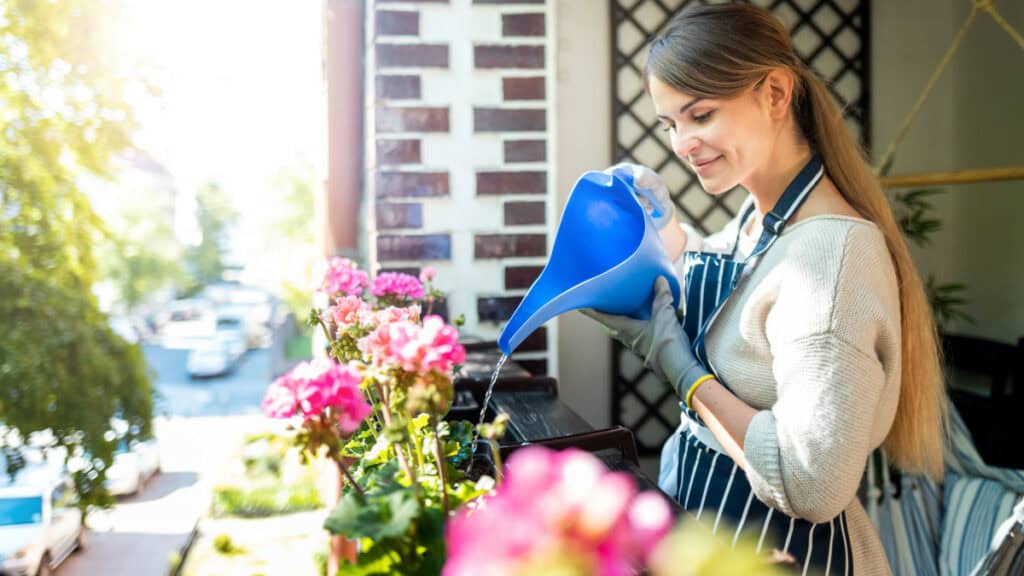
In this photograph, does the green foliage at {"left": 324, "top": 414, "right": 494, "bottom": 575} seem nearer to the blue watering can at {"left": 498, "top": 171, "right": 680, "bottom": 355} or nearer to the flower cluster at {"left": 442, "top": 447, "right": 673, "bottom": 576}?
the flower cluster at {"left": 442, "top": 447, "right": 673, "bottom": 576}

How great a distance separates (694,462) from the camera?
118 cm

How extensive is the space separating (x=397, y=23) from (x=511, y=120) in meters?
0.35

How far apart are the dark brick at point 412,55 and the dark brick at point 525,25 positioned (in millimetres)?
171

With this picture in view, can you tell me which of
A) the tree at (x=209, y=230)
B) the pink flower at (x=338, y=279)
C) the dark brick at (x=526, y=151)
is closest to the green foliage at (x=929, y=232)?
the dark brick at (x=526, y=151)

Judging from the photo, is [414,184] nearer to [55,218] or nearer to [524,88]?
[524,88]

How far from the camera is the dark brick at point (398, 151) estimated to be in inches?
75.8

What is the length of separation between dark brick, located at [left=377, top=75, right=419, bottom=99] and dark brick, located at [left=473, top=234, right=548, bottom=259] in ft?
1.23

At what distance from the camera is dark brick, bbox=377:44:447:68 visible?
1.91 meters

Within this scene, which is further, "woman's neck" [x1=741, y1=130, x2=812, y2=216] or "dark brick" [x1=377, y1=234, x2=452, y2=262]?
"dark brick" [x1=377, y1=234, x2=452, y2=262]

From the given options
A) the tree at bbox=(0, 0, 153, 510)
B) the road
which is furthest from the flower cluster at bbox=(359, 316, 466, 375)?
the tree at bbox=(0, 0, 153, 510)

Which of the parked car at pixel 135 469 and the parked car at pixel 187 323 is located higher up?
the parked car at pixel 187 323

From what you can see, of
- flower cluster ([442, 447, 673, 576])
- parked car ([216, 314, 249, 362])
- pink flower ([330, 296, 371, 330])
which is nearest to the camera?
flower cluster ([442, 447, 673, 576])

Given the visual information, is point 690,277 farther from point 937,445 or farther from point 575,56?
point 575,56

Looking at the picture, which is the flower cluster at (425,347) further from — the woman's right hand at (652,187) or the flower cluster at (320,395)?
the woman's right hand at (652,187)
